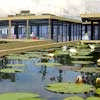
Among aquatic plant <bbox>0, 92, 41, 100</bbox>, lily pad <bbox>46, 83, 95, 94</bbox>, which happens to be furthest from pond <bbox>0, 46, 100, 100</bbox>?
aquatic plant <bbox>0, 92, 41, 100</bbox>

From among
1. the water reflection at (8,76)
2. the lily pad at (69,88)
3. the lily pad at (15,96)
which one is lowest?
the water reflection at (8,76)

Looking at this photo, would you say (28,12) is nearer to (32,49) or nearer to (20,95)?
(32,49)

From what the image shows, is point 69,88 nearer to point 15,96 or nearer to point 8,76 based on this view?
point 15,96

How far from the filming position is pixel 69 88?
5891 millimetres

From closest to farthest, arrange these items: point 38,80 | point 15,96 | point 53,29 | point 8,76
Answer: point 15,96 < point 38,80 < point 8,76 < point 53,29

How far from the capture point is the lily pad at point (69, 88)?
560cm

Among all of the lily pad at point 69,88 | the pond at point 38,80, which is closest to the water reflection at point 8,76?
the pond at point 38,80

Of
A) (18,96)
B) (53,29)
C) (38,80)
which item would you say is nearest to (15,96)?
(18,96)

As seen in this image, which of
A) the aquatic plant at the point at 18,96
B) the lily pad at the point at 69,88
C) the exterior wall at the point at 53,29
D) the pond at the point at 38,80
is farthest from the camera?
the exterior wall at the point at 53,29

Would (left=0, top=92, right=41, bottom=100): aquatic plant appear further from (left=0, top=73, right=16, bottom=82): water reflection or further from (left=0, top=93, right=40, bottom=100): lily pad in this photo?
(left=0, top=73, right=16, bottom=82): water reflection

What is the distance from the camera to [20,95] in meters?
5.26

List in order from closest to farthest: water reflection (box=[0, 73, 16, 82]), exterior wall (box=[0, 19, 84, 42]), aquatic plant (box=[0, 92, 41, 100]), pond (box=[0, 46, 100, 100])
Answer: aquatic plant (box=[0, 92, 41, 100]) < pond (box=[0, 46, 100, 100]) < water reflection (box=[0, 73, 16, 82]) < exterior wall (box=[0, 19, 84, 42])

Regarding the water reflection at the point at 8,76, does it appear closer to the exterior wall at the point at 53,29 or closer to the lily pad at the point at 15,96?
the lily pad at the point at 15,96

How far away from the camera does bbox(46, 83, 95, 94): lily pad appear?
18.4ft
